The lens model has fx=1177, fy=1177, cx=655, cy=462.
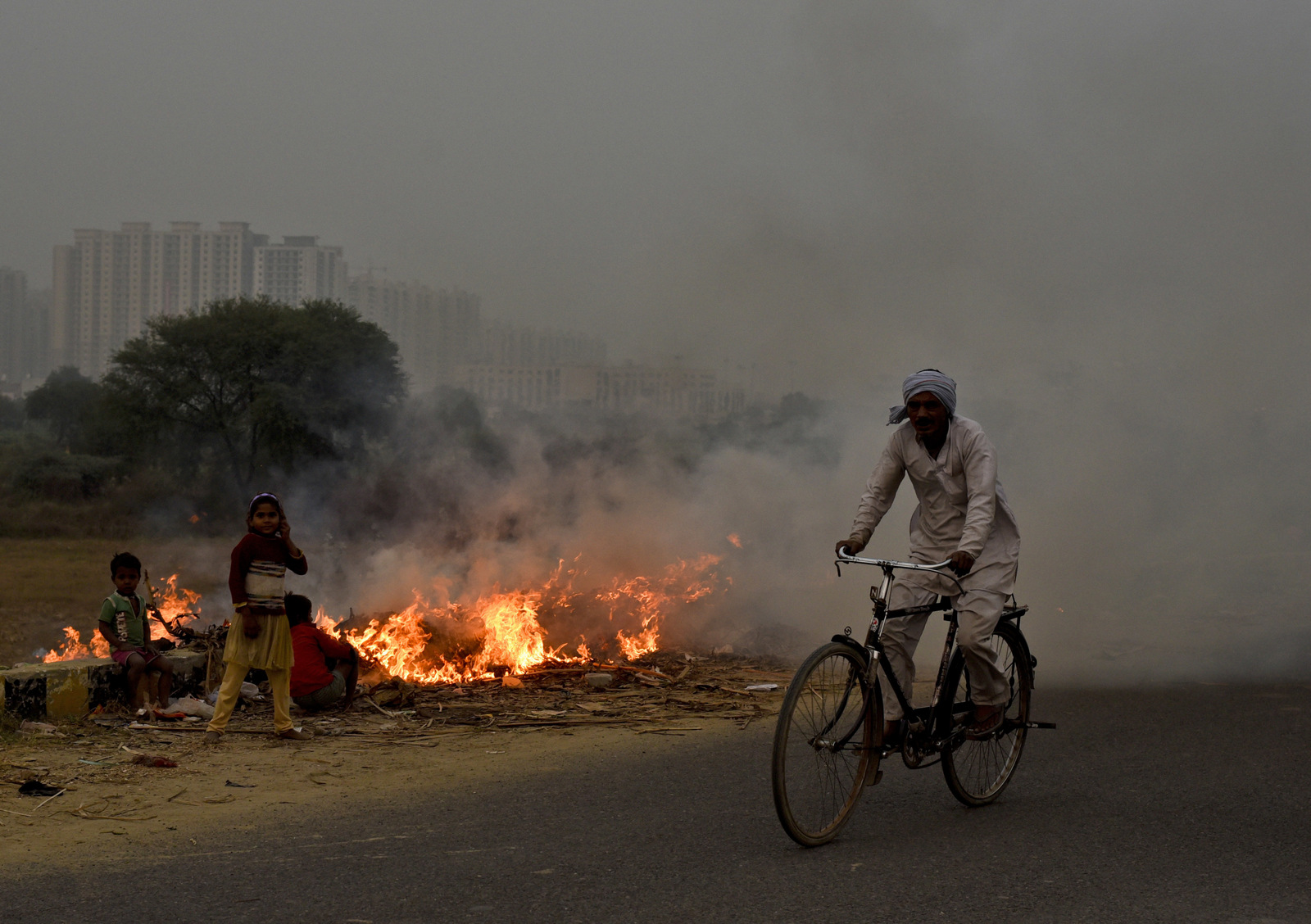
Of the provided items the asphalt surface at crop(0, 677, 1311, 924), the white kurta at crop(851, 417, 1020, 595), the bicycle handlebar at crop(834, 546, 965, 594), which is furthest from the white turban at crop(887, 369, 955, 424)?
the asphalt surface at crop(0, 677, 1311, 924)

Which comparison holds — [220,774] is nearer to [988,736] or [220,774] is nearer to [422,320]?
[988,736]

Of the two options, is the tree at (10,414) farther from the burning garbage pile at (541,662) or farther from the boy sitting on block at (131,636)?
the boy sitting on block at (131,636)

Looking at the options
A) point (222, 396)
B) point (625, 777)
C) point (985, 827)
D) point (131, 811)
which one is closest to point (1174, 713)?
point (985, 827)

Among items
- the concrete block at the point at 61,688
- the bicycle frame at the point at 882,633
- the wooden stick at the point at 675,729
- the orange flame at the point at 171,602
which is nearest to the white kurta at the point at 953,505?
the bicycle frame at the point at 882,633

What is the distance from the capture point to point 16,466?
32.2 m

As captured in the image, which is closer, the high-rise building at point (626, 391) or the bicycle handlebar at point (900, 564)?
the bicycle handlebar at point (900, 564)

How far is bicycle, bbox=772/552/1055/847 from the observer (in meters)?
4.52

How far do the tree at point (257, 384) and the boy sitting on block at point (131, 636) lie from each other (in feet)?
55.0

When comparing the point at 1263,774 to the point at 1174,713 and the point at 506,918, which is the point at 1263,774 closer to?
the point at 1174,713

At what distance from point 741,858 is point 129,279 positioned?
79043 mm

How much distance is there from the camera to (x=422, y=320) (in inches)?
1144

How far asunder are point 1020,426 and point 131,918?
11671 mm

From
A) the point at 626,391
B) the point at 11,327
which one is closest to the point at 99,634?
the point at 626,391

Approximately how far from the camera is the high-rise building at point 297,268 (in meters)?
50.4
